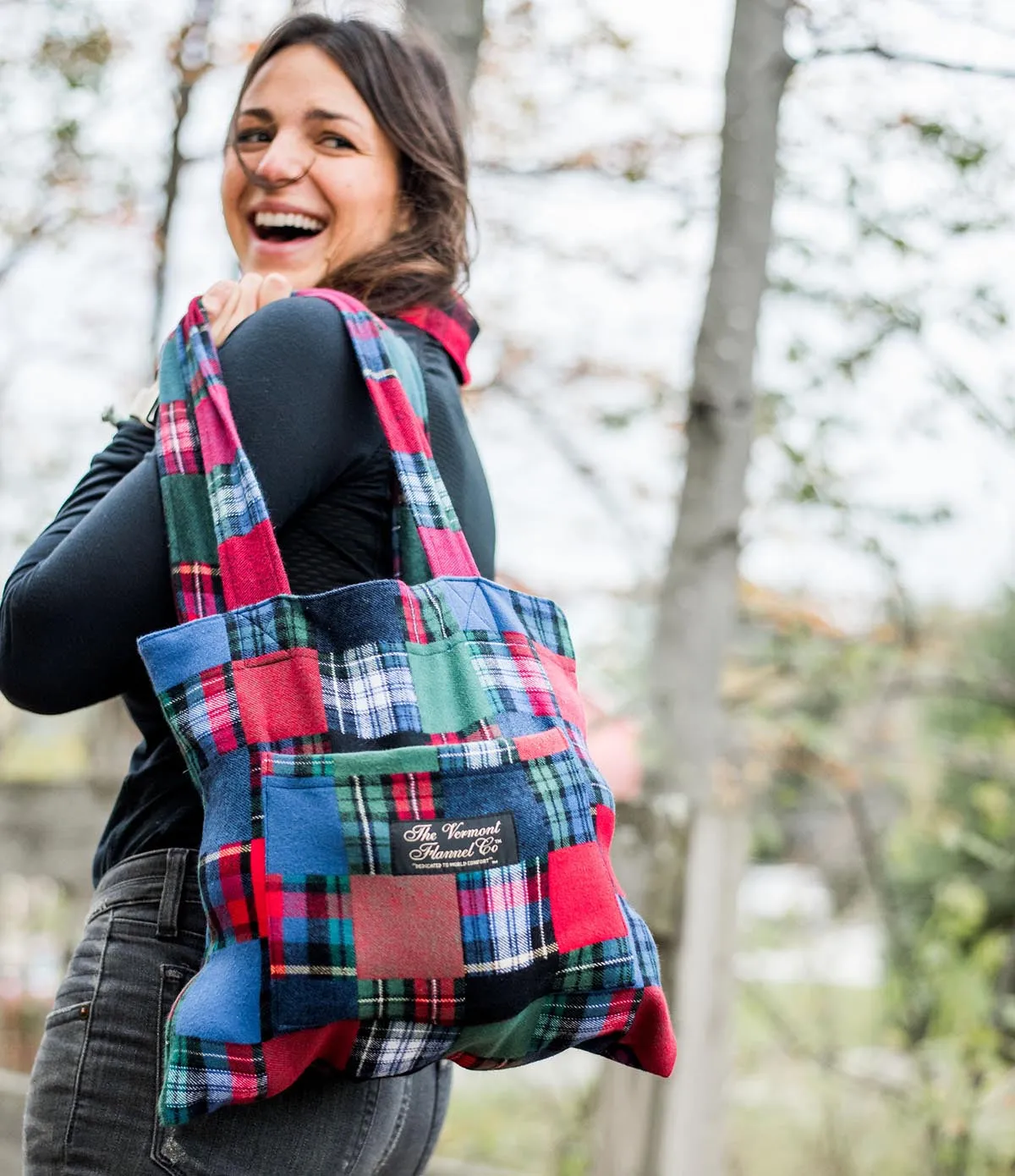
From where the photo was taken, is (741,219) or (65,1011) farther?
(741,219)

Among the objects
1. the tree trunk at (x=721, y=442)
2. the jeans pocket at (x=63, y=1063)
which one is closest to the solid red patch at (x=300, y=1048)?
the jeans pocket at (x=63, y=1063)

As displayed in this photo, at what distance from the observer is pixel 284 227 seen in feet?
5.22

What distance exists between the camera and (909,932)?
268 inches

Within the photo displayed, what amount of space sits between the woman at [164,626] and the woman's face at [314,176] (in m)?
0.08

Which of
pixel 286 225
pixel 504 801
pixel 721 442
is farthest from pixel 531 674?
pixel 721 442

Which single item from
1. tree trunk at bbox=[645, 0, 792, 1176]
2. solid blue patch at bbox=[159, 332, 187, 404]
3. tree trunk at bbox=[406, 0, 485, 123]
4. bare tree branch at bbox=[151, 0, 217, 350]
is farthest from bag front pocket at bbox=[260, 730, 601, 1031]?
bare tree branch at bbox=[151, 0, 217, 350]

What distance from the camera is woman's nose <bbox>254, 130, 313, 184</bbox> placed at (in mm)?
1554

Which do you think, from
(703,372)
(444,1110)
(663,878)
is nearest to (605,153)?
(703,372)

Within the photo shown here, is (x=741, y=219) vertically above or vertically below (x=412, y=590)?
above

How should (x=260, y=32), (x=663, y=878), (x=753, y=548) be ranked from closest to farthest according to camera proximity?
(x=663, y=878)
(x=260, y=32)
(x=753, y=548)

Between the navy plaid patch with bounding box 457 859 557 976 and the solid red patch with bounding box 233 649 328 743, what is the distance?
19 centimetres

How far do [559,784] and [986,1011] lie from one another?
5061 millimetres

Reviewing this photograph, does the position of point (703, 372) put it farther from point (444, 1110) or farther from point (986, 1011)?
point (986, 1011)

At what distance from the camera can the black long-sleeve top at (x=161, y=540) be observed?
1.18m
